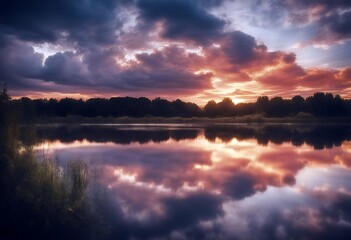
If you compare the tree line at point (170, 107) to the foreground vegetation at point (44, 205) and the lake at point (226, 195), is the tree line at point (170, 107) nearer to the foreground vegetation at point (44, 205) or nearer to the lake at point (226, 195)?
the lake at point (226, 195)

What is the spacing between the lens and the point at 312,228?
9.71m

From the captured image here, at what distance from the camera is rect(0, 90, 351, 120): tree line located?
10594cm

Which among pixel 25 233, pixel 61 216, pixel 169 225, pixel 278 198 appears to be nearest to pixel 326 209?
pixel 278 198

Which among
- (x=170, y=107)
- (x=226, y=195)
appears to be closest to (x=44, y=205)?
(x=226, y=195)

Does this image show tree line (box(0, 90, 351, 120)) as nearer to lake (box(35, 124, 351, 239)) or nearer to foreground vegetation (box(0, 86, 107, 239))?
lake (box(35, 124, 351, 239))

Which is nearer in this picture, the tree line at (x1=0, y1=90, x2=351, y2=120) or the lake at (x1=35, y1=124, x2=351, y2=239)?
the lake at (x1=35, y1=124, x2=351, y2=239)

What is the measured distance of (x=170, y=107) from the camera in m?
127

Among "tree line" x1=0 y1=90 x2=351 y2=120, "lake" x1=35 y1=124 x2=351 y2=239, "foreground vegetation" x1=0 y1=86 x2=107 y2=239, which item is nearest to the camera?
"foreground vegetation" x1=0 y1=86 x2=107 y2=239

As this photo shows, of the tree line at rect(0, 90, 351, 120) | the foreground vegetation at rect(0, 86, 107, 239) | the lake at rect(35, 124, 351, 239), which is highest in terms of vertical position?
the tree line at rect(0, 90, 351, 120)

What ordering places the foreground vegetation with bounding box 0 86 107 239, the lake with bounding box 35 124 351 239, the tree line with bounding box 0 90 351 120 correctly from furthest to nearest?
1. the tree line with bounding box 0 90 351 120
2. the lake with bounding box 35 124 351 239
3. the foreground vegetation with bounding box 0 86 107 239

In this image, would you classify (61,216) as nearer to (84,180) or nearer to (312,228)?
(84,180)

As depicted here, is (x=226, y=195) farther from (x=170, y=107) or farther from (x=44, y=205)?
(x=170, y=107)

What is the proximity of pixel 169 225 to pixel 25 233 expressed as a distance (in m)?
4.45

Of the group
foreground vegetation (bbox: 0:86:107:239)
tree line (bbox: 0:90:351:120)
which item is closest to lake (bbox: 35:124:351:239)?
foreground vegetation (bbox: 0:86:107:239)
